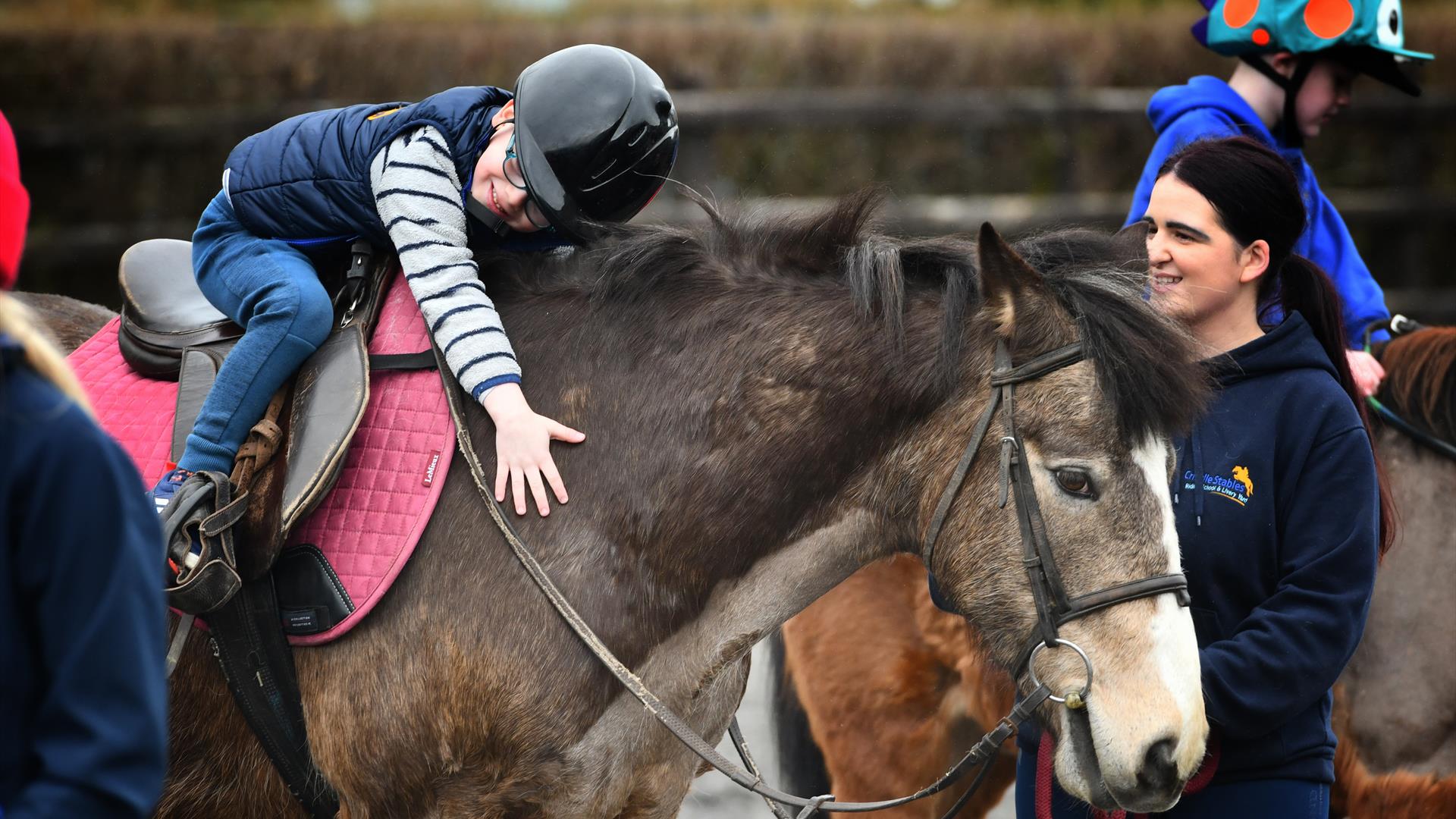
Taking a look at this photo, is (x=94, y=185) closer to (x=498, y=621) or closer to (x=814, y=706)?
(x=814, y=706)

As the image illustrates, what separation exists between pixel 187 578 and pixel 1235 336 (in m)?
2.10

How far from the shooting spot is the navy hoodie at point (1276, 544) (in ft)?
7.11

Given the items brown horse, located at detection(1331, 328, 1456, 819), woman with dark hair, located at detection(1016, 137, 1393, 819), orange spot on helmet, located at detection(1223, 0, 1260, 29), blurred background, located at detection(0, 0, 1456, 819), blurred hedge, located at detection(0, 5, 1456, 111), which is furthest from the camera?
blurred hedge, located at detection(0, 5, 1456, 111)

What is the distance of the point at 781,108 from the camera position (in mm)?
8664

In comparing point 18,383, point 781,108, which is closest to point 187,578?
point 18,383

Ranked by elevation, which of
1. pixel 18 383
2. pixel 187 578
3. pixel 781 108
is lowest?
pixel 781 108

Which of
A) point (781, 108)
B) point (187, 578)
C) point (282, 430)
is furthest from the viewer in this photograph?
point (781, 108)

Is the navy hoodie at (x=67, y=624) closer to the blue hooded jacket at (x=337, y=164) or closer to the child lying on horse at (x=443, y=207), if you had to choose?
the child lying on horse at (x=443, y=207)

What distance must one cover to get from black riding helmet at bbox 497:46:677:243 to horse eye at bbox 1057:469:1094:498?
1005 millimetres

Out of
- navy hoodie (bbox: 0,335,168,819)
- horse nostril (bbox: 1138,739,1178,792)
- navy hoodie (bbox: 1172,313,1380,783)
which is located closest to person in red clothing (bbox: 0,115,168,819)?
navy hoodie (bbox: 0,335,168,819)

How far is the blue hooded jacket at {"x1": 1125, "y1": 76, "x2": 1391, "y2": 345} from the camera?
3268 mm

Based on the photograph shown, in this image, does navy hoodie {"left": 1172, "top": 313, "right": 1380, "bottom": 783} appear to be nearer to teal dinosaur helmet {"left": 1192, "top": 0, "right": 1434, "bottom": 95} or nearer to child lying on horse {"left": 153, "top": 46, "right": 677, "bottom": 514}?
child lying on horse {"left": 153, "top": 46, "right": 677, "bottom": 514}

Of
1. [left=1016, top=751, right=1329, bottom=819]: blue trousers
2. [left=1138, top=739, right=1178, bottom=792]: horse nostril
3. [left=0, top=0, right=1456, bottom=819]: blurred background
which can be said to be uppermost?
[left=1138, top=739, right=1178, bottom=792]: horse nostril

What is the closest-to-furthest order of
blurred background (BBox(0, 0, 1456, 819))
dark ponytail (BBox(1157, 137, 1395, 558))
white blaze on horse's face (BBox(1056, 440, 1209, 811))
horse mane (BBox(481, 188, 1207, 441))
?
1. white blaze on horse's face (BBox(1056, 440, 1209, 811))
2. horse mane (BBox(481, 188, 1207, 441))
3. dark ponytail (BBox(1157, 137, 1395, 558))
4. blurred background (BBox(0, 0, 1456, 819))
